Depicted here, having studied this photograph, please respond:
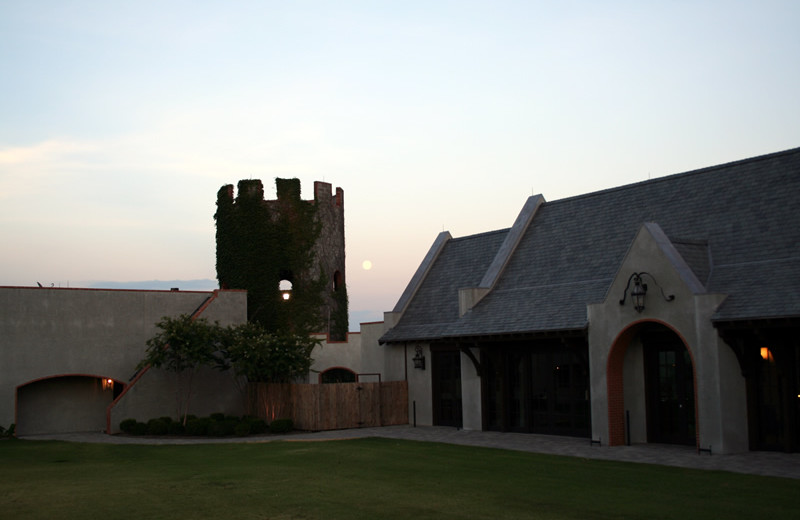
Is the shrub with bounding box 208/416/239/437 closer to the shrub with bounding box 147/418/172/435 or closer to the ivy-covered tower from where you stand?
the shrub with bounding box 147/418/172/435

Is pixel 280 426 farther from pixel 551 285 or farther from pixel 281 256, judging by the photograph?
pixel 281 256

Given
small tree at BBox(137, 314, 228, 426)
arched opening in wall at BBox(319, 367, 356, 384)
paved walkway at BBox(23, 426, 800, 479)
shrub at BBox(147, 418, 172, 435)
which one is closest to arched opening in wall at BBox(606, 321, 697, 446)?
paved walkway at BBox(23, 426, 800, 479)

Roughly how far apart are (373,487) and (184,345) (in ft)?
49.6

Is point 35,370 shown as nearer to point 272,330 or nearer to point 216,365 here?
point 216,365

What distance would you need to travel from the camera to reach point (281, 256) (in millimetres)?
40156

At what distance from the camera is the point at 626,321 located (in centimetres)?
2145

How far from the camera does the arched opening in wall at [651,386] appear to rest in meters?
21.4

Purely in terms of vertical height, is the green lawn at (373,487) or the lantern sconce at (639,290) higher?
the lantern sconce at (639,290)

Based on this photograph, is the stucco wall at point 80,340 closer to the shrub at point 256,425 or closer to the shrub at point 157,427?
the shrub at point 157,427

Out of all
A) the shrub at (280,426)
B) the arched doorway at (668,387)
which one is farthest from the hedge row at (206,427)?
the arched doorway at (668,387)

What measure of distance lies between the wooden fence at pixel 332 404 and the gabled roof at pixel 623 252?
2.28m

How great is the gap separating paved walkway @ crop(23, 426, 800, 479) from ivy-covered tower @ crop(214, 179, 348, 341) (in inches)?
474

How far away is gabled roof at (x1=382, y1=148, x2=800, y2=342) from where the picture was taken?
20359 mm

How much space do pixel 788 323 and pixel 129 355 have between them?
75.2 ft
